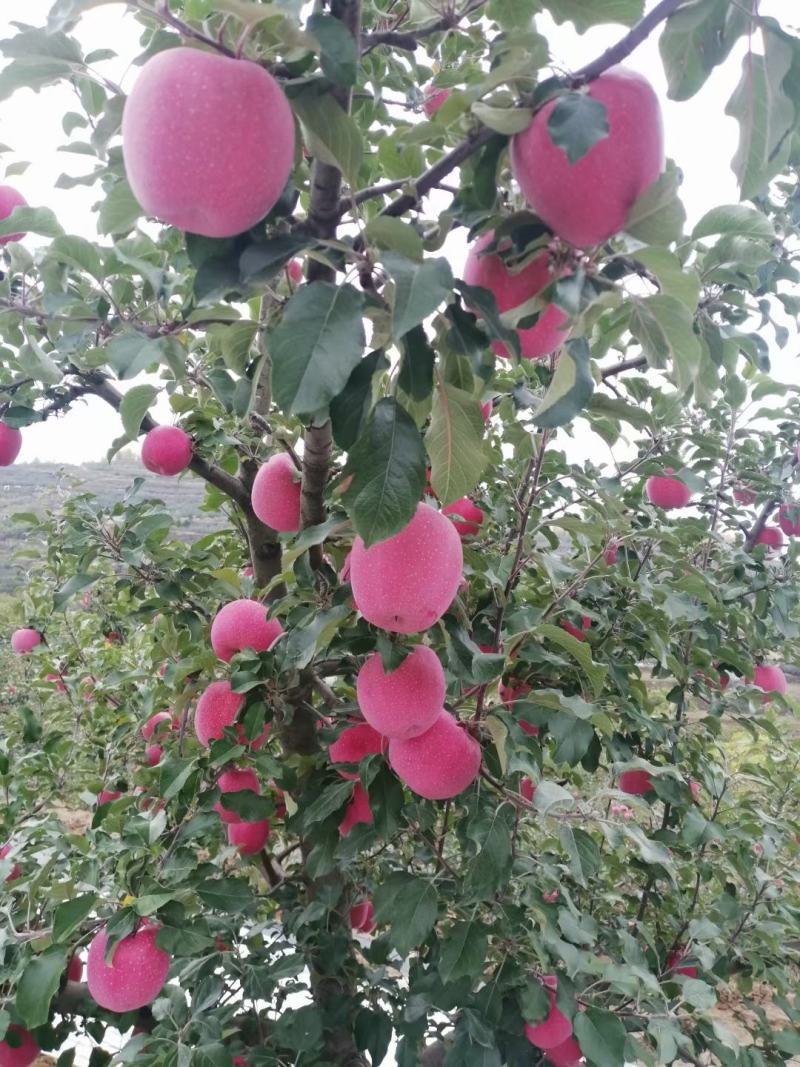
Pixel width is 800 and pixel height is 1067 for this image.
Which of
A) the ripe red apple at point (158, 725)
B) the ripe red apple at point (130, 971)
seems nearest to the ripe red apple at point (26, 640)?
the ripe red apple at point (158, 725)

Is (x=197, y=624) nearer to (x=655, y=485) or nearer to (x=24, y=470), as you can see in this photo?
(x=655, y=485)

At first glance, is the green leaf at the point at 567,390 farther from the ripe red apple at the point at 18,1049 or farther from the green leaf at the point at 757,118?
the ripe red apple at the point at 18,1049

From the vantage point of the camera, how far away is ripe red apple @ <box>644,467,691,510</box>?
5.93 ft

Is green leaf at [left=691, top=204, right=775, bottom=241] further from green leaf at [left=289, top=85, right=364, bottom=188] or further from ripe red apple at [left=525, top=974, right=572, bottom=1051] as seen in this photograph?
ripe red apple at [left=525, top=974, right=572, bottom=1051]

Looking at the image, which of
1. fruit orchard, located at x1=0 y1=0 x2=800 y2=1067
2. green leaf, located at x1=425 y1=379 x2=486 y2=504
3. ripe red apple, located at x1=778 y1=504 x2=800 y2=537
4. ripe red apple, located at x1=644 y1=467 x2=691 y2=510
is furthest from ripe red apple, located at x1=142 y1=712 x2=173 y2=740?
ripe red apple, located at x1=778 y1=504 x2=800 y2=537

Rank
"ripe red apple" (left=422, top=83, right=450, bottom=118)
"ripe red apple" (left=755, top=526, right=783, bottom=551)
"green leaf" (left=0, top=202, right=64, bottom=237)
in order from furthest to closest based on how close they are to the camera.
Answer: "ripe red apple" (left=755, top=526, right=783, bottom=551) → "ripe red apple" (left=422, top=83, right=450, bottom=118) → "green leaf" (left=0, top=202, right=64, bottom=237)

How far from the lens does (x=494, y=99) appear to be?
1.86ft

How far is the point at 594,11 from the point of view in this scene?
551 mm

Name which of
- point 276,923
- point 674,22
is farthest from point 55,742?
point 674,22

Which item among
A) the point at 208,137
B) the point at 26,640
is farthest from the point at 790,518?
the point at 26,640

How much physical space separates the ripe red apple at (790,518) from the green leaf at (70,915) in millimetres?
1683

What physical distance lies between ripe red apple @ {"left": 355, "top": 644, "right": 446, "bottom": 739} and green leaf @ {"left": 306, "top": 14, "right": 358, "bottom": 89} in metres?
0.62

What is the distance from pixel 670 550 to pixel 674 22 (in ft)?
3.09

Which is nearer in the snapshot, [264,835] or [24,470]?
[264,835]
